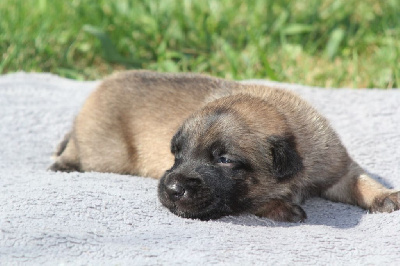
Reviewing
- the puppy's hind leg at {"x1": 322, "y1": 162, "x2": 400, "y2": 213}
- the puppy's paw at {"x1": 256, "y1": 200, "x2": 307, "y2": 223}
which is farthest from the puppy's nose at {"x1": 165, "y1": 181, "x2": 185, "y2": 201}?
the puppy's hind leg at {"x1": 322, "y1": 162, "x2": 400, "y2": 213}

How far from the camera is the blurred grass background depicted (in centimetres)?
789

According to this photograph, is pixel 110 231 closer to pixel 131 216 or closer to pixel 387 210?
pixel 131 216

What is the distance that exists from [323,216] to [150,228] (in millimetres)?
1366

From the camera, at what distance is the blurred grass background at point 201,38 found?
7.89 meters

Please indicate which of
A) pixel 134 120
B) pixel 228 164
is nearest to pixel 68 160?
pixel 134 120

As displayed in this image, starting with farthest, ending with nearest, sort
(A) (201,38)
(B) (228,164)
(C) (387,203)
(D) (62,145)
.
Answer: (A) (201,38), (D) (62,145), (C) (387,203), (B) (228,164)

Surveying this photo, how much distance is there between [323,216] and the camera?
4.57m

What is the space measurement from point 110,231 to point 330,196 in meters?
1.92

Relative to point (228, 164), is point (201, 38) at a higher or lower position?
lower

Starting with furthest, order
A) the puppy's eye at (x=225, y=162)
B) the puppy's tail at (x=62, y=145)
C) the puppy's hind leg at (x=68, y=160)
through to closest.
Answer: the puppy's tail at (x=62, y=145) → the puppy's hind leg at (x=68, y=160) → the puppy's eye at (x=225, y=162)

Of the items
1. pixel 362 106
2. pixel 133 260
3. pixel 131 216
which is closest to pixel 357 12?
pixel 362 106

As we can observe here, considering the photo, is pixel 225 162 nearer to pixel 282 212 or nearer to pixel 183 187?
pixel 183 187

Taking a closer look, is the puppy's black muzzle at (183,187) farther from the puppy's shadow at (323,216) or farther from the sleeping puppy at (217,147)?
A: the puppy's shadow at (323,216)

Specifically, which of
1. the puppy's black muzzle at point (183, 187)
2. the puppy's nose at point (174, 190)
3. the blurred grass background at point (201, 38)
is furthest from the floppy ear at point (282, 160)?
the blurred grass background at point (201, 38)
